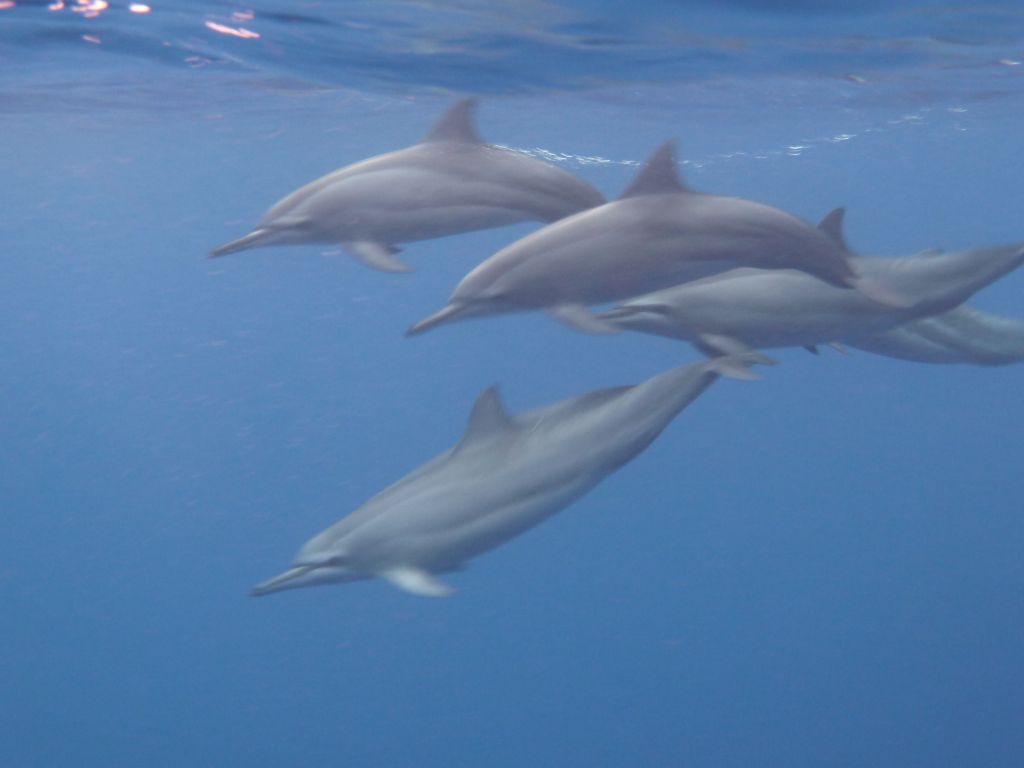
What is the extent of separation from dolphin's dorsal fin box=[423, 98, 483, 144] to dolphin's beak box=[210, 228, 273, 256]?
1.03 meters

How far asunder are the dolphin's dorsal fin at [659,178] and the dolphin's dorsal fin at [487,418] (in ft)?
4.25

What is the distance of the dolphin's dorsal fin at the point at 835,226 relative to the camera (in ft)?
16.9

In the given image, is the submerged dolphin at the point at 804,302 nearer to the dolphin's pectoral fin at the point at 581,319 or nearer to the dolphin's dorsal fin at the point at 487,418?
the dolphin's pectoral fin at the point at 581,319

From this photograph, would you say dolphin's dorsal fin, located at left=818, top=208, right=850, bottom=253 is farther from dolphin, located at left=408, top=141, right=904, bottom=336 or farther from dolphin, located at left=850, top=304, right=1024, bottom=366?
dolphin, located at left=850, top=304, right=1024, bottom=366

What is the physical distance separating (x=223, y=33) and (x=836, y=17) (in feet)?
24.0

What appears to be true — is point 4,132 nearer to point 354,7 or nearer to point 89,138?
point 89,138

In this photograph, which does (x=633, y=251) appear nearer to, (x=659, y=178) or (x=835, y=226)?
(x=659, y=178)

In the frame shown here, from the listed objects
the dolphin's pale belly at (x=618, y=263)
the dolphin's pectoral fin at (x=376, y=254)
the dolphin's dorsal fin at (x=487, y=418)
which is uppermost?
the dolphin's pale belly at (x=618, y=263)

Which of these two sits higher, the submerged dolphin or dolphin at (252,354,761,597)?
the submerged dolphin

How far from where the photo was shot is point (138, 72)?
49.9 feet

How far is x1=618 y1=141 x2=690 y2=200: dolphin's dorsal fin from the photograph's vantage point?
466 centimetres

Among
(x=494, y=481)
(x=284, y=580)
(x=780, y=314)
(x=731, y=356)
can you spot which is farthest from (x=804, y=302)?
(x=284, y=580)

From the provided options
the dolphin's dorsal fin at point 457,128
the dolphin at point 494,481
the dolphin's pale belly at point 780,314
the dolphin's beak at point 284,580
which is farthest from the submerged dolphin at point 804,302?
the dolphin's beak at point 284,580

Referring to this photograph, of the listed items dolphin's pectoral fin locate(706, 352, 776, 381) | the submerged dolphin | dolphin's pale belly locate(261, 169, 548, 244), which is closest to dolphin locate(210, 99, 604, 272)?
dolphin's pale belly locate(261, 169, 548, 244)
